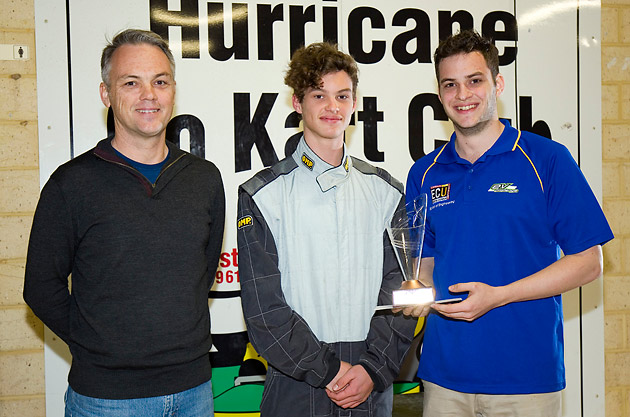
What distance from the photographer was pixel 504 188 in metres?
1.93

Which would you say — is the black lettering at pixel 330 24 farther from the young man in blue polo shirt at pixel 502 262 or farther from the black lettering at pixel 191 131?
the young man in blue polo shirt at pixel 502 262

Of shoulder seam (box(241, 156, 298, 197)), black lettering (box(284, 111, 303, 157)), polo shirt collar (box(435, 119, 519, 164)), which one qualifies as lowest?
shoulder seam (box(241, 156, 298, 197))

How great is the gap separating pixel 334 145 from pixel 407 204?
0.35m

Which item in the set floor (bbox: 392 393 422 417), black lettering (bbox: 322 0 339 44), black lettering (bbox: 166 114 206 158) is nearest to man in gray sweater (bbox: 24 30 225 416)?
black lettering (bbox: 166 114 206 158)

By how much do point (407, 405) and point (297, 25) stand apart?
77.5 inches

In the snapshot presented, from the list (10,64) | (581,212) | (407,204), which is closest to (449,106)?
(407,204)

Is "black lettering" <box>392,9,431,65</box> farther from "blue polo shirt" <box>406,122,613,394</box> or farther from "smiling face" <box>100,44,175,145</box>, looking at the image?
"smiling face" <box>100,44,175,145</box>

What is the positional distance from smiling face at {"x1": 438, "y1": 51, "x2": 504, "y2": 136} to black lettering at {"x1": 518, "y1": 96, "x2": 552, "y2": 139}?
47.6 inches

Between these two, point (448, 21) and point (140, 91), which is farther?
point (448, 21)

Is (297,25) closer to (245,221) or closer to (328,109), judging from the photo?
(328,109)

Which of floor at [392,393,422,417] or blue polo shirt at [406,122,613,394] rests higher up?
blue polo shirt at [406,122,613,394]

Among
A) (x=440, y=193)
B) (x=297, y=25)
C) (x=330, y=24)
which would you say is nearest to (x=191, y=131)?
(x=297, y=25)

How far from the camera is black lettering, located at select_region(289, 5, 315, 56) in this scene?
115 inches

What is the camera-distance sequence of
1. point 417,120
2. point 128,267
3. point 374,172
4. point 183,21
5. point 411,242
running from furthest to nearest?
1. point 417,120
2. point 183,21
3. point 374,172
4. point 411,242
5. point 128,267
